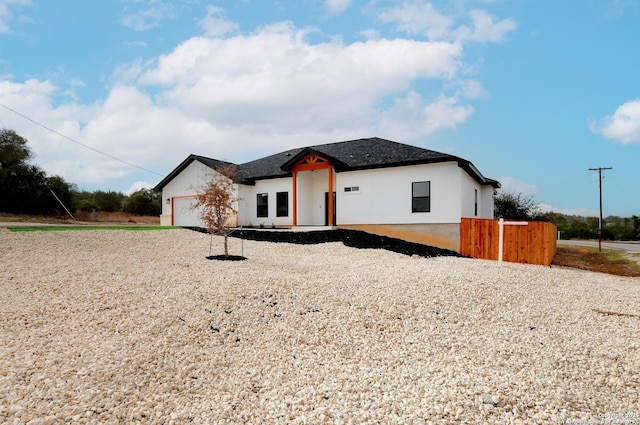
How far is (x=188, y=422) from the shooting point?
12.9 ft

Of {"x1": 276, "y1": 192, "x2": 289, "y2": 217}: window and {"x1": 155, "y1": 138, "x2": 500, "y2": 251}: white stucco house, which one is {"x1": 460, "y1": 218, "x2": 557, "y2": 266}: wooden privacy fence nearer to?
{"x1": 155, "y1": 138, "x2": 500, "y2": 251}: white stucco house

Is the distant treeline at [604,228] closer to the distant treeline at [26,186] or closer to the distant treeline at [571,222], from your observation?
the distant treeline at [571,222]

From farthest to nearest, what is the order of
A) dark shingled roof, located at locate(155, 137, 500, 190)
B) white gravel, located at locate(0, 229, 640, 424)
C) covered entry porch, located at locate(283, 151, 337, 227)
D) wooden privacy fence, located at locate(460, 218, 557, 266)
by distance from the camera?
covered entry porch, located at locate(283, 151, 337, 227) → dark shingled roof, located at locate(155, 137, 500, 190) → wooden privacy fence, located at locate(460, 218, 557, 266) → white gravel, located at locate(0, 229, 640, 424)

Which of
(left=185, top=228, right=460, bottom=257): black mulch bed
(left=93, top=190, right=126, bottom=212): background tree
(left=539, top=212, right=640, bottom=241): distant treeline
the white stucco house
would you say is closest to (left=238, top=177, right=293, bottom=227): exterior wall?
the white stucco house

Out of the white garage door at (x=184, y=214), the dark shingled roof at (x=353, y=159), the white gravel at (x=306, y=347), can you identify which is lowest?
A: the white gravel at (x=306, y=347)

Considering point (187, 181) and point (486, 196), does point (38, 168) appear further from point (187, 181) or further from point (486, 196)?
point (486, 196)

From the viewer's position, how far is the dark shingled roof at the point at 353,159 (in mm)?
17406

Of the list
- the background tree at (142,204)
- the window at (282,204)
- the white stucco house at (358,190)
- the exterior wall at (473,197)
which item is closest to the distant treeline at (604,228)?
the exterior wall at (473,197)

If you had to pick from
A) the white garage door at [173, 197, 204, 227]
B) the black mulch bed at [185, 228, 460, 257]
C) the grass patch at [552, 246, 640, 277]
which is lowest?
the grass patch at [552, 246, 640, 277]

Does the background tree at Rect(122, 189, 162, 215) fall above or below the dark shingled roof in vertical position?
below

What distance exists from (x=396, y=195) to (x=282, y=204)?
671cm

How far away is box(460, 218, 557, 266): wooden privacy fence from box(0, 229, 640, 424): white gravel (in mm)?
4205

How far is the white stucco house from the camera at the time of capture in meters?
16.8

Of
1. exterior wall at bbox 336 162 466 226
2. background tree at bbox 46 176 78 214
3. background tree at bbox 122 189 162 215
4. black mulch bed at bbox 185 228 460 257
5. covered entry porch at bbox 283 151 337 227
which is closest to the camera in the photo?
black mulch bed at bbox 185 228 460 257
